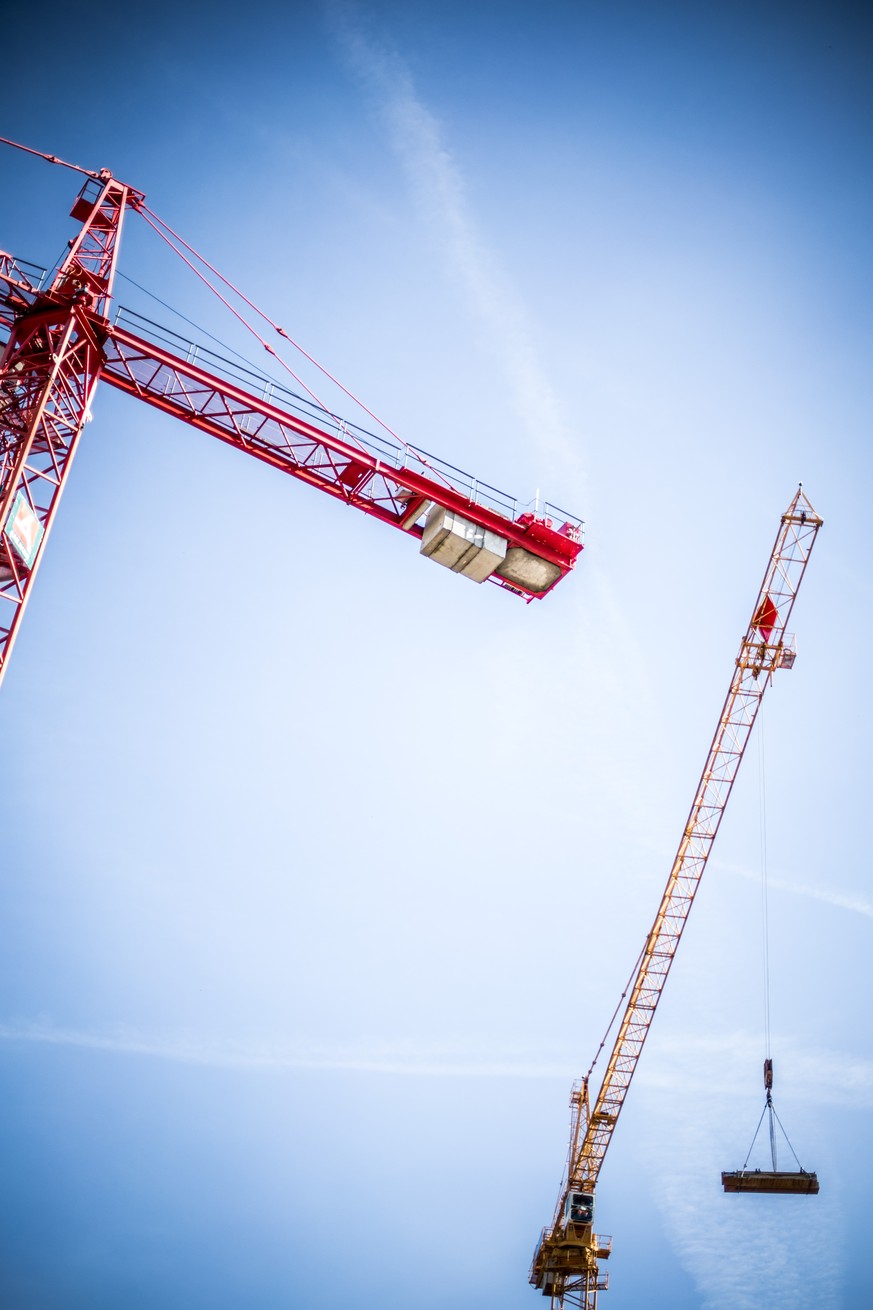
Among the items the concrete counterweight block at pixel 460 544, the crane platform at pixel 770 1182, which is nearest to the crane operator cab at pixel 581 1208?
the crane platform at pixel 770 1182

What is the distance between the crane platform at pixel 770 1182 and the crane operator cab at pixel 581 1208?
12.0m

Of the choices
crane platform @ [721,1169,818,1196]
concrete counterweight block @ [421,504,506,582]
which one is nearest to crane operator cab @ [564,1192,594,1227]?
crane platform @ [721,1169,818,1196]

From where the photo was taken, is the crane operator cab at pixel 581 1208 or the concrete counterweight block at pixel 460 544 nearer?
the concrete counterweight block at pixel 460 544

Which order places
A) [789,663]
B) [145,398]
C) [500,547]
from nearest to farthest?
[145,398]
[500,547]
[789,663]

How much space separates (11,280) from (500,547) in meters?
16.0

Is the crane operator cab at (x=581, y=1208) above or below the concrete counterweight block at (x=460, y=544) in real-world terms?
below

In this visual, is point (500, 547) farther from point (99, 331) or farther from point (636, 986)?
point (636, 986)

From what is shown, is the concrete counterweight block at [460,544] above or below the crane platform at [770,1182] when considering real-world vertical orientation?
above

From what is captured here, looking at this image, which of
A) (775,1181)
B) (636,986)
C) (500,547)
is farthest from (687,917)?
(500,547)

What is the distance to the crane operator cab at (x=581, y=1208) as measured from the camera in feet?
161

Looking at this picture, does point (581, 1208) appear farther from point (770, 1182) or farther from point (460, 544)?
point (460, 544)

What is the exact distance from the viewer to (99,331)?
28812 millimetres

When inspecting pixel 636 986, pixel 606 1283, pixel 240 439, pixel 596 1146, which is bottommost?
pixel 606 1283

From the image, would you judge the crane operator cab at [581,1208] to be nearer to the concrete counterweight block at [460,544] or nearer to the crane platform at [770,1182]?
the crane platform at [770,1182]
